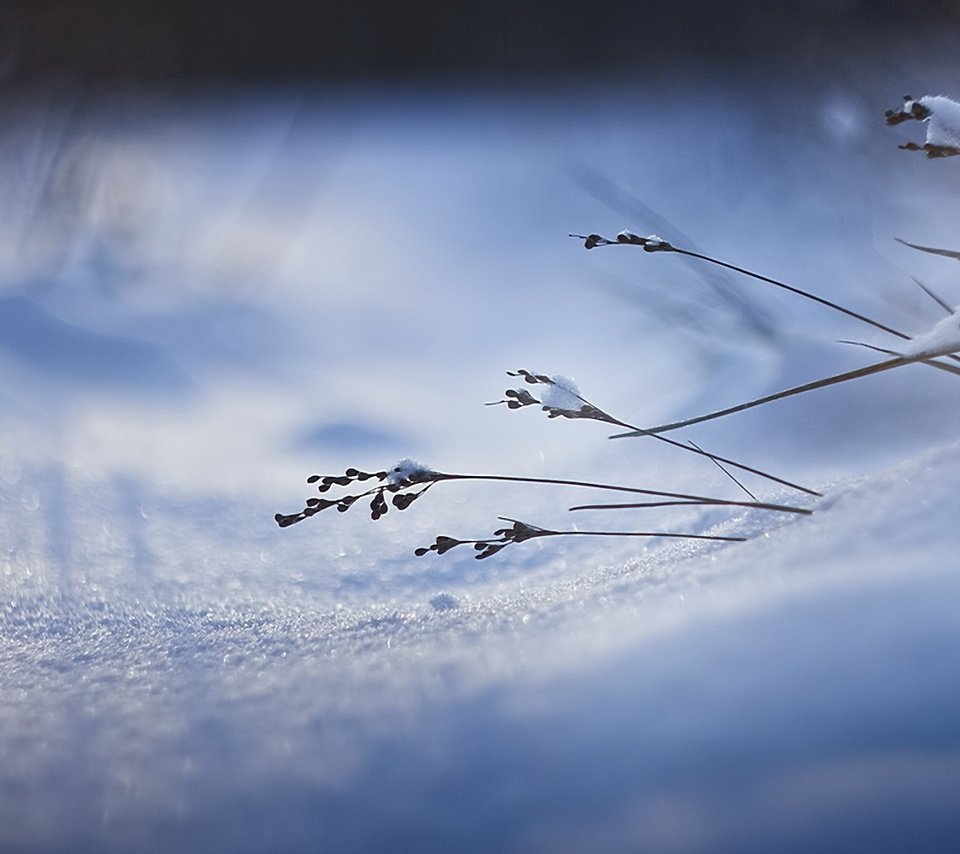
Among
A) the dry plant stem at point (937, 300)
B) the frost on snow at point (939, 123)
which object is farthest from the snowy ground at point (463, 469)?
the frost on snow at point (939, 123)

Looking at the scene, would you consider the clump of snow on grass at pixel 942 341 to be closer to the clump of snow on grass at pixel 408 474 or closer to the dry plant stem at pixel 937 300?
the dry plant stem at pixel 937 300

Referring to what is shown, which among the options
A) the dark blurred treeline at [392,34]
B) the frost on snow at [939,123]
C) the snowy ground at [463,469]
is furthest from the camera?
the dark blurred treeline at [392,34]

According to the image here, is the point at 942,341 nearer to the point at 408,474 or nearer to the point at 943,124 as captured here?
the point at 943,124

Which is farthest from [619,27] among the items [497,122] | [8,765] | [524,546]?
[8,765]

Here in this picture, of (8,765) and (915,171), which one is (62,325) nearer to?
(8,765)

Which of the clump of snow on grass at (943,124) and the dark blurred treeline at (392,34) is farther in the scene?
the dark blurred treeline at (392,34)
